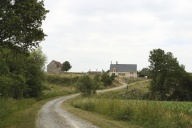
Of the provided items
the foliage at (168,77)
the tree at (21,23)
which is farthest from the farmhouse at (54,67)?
the tree at (21,23)

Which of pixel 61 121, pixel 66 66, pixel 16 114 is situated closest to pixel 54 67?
pixel 66 66

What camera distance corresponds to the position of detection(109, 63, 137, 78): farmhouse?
158 m

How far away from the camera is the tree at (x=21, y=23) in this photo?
2242 centimetres

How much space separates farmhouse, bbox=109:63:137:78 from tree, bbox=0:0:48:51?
440 feet

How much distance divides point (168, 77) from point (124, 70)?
230 ft

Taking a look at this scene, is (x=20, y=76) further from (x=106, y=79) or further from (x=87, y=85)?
(x=106, y=79)

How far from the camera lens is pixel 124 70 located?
528 ft

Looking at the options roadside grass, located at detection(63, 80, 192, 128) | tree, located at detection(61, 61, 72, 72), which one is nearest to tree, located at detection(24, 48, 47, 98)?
roadside grass, located at detection(63, 80, 192, 128)

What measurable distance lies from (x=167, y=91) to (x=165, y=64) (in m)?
10.9

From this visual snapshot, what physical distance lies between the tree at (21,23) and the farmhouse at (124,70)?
134 meters

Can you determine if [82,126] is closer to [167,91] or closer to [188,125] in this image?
[188,125]

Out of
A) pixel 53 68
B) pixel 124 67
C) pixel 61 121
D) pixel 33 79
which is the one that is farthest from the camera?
pixel 53 68

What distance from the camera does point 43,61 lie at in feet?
314

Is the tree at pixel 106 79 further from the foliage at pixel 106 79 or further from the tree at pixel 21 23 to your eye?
the tree at pixel 21 23
